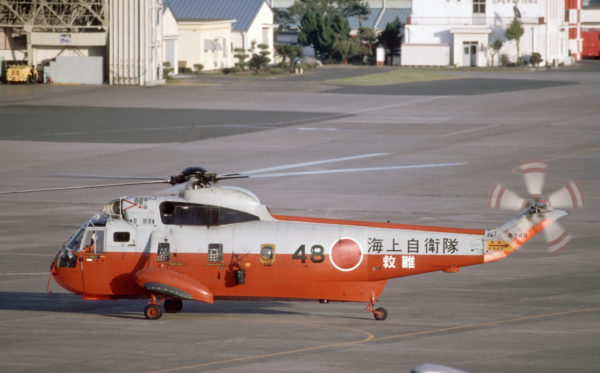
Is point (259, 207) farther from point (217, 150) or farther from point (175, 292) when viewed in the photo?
point (217, 150)

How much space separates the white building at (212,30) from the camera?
397 feet

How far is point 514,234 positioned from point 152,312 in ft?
29.3

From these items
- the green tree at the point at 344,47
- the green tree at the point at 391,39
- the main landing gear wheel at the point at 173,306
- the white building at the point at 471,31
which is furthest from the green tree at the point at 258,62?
the main landing gear wheel at the point at 173,306

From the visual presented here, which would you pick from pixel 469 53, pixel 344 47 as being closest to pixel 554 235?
pixel 469 53

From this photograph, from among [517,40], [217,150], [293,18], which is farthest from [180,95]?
[293,18]

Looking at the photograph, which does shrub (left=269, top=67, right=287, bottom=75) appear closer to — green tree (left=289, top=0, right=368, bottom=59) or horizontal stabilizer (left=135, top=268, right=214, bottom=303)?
green tree (left=289, top=0, right=368, bottom=59)

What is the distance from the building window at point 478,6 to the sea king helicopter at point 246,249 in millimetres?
124419

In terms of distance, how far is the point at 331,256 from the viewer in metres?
25.2

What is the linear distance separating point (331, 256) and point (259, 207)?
7.16 ft

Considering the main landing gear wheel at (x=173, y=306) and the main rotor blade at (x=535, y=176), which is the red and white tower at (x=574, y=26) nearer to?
the main rotor blade at (x=535, y=176)

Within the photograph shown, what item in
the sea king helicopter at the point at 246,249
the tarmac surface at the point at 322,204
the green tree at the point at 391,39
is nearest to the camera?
the tarmac surface at the point at 322,204

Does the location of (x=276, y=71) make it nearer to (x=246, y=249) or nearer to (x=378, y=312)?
(x=246, y=249)

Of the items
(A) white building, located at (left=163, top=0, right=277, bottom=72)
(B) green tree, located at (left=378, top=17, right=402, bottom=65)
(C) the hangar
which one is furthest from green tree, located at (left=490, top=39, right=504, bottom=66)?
(C) the hangar

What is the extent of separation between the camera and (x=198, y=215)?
25.7 metres
